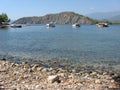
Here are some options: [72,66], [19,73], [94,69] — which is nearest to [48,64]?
[72,66]

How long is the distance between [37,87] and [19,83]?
7.11ft

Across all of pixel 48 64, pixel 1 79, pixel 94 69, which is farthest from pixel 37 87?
pixel 48 64

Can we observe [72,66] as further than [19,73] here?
Yes

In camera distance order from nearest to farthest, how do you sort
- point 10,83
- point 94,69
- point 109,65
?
point 10,83 < point 94,69 < point 109,65

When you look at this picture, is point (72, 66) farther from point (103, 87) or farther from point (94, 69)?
point (103, 87)

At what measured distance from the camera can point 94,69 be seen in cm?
3197

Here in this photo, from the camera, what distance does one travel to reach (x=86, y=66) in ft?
111

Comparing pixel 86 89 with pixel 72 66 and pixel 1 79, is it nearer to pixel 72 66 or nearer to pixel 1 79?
pixel 1 79

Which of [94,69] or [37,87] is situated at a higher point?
[37,87]

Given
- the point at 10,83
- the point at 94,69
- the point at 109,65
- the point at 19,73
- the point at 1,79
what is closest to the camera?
the point at 10,83

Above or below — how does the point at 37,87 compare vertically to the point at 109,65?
above

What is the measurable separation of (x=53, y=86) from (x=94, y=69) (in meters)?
13.5

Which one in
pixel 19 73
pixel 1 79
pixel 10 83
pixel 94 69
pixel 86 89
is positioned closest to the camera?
pixel 86 89

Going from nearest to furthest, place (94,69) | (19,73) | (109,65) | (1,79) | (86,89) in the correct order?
(86,89) → (1,79) → (19,73) → (94,69) → (109,65)
